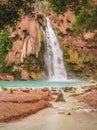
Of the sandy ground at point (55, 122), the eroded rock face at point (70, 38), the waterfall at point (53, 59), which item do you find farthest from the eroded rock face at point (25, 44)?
the sandy ground at point (55, 122)

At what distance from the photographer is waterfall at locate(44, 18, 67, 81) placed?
236ft

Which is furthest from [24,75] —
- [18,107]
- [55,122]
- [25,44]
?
[55,122]

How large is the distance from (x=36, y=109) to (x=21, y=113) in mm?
2374

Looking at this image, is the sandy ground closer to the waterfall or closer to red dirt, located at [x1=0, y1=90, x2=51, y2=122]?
red dirt, located at [x1=0, y1=90, x2=51, y2=122]

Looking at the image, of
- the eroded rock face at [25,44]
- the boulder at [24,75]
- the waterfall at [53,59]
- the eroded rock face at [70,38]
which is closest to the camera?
the eroded rock face at [25,44]

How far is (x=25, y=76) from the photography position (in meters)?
71.6

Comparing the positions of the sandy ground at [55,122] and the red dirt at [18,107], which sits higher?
the red dirt at [18,107]

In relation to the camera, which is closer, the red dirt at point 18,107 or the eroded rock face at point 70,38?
the red dirt at point 18,107

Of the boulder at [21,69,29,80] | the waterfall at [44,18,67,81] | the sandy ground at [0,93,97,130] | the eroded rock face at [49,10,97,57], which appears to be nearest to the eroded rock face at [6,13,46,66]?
the boulder at [21,69,29,80]

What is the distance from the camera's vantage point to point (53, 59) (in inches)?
2874

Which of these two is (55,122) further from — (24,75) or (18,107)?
(24,75)

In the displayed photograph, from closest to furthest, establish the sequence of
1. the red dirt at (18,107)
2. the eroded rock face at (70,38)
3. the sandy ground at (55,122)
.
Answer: the sandy ground at (55,122) → the red dirt at (18,107) → the eroded rock face at (70,38)

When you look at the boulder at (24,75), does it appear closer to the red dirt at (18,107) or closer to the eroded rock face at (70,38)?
the eroded rock face at (70,38)

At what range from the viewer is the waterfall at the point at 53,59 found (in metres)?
72.1
